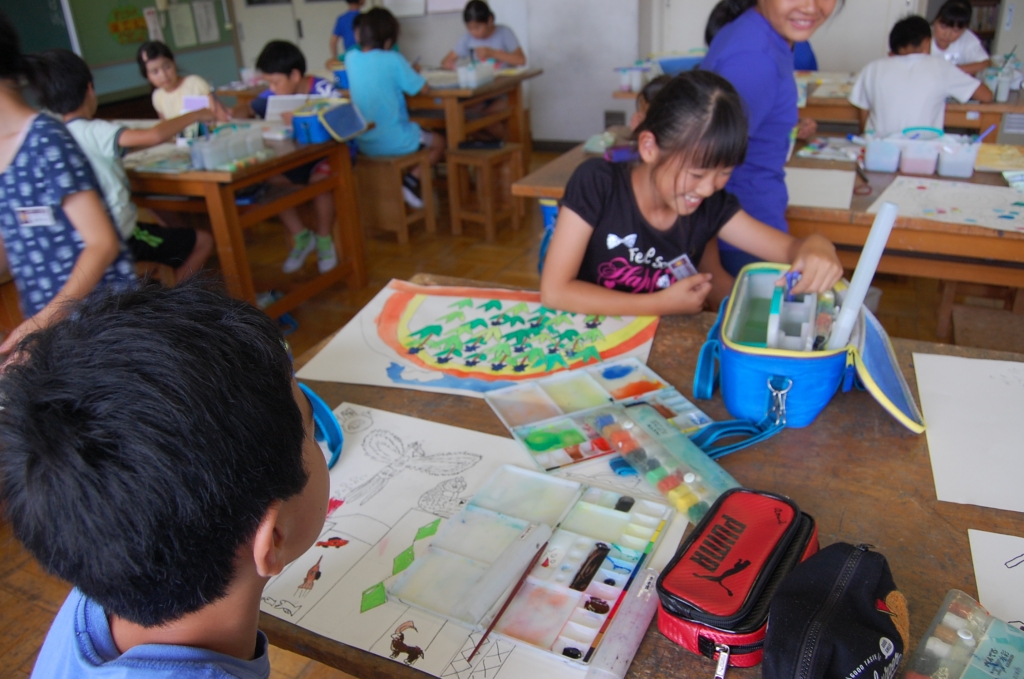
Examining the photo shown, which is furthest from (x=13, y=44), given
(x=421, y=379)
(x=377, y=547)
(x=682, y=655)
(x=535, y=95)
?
Result: (x=535, y=95)

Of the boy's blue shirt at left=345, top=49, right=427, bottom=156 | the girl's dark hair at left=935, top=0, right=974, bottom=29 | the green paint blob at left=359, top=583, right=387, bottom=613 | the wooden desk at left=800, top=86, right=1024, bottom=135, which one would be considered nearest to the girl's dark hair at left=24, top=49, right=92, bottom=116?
the boy's blue shirt at left=345, top=49, right=427, bottom=156

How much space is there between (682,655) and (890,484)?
1.26ft

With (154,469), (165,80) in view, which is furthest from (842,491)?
(165,80)

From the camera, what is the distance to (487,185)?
3.78m

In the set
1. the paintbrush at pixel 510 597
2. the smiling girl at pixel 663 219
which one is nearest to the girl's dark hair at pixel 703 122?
the smiling girl at pixel 663 219

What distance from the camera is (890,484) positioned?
2.84 ft

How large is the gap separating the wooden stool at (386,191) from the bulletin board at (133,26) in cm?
286

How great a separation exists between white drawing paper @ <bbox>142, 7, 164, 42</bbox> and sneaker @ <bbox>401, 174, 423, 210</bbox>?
9.93 ft

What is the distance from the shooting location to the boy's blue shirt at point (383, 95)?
3.76 metres

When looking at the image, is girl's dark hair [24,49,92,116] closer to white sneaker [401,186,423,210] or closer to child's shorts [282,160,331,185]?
child's shorts [282,160,331,185]

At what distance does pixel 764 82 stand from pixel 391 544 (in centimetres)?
130

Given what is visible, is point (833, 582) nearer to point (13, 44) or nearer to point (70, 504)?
point (70, 504)

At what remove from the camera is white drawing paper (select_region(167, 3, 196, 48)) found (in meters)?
5.79

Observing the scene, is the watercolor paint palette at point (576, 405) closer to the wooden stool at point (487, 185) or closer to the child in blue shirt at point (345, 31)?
the wooden stool at point (487, 185)
